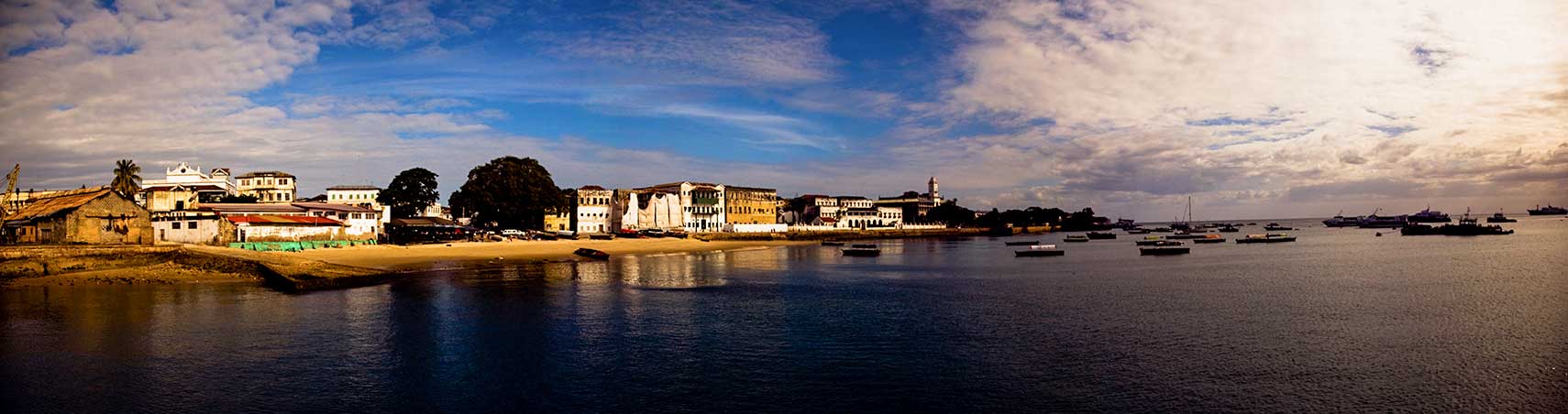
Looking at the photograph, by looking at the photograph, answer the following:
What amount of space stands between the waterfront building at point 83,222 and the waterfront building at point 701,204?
65.3 m

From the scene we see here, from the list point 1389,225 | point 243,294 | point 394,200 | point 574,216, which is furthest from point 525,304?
point 1389,225

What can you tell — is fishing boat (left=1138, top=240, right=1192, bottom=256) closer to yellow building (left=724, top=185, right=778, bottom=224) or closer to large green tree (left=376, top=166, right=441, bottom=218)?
yellow building (left=724, top=185, right=778, bottom=224)

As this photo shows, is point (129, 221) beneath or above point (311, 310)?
above

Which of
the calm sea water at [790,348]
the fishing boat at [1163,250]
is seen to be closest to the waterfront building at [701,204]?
the fishing boat at [1163,250]

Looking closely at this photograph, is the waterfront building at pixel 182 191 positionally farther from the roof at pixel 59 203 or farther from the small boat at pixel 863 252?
the small boat at pixel 863 252

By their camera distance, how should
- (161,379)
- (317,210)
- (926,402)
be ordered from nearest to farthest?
(926,402)
(161,379)
(317,210)

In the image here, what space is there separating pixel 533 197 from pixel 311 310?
194 feet

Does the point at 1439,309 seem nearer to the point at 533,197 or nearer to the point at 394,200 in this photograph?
the point at 533,197

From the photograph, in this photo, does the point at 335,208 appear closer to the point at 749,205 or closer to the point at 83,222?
the point at 83,222

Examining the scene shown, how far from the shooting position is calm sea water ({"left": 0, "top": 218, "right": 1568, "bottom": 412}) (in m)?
16.4

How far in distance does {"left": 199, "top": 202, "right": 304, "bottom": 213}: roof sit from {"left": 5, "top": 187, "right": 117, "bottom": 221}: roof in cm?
754

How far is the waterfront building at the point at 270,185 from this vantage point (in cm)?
9869

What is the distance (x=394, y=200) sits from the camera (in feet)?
284

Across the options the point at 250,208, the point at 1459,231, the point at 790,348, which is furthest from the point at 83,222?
the point at 1459,231
